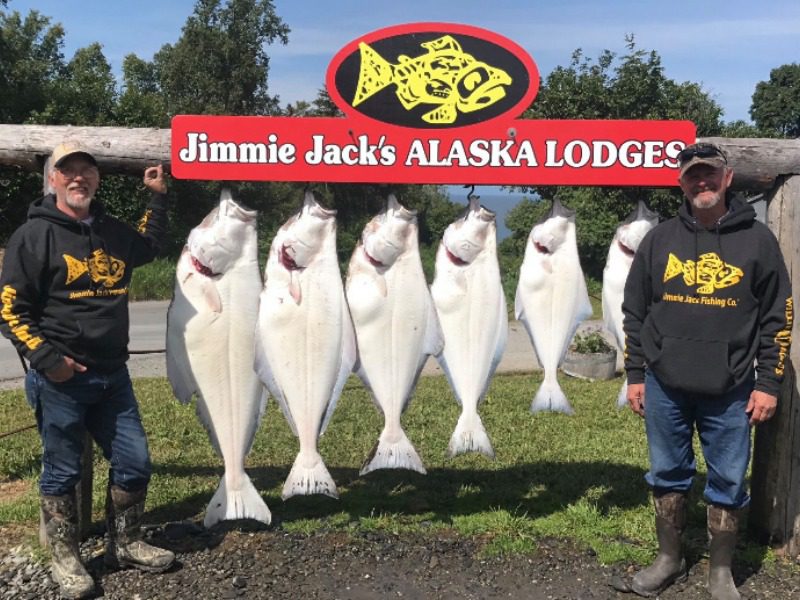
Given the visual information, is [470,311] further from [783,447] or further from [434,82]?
[783,447]

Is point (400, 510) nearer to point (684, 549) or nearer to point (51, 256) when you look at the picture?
point (684, 549)

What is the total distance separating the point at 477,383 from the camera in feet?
11.6

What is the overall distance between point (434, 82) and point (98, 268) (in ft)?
5.62

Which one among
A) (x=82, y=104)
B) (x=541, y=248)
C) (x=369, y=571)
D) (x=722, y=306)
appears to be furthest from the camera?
(x=82, y=104)

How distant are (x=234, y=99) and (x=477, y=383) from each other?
3244 cm

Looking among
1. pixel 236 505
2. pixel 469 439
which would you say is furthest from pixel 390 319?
pixel 236 505

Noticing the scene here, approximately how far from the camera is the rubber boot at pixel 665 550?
3.53 metres

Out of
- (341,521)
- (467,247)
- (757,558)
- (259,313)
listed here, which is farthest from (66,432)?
(757,558)

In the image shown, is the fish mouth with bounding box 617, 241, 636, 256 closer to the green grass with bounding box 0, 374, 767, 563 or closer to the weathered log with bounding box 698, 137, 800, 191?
the weathered log with bounding box 698, 137, 800, 191

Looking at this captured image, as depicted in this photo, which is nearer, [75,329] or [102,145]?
[75,329]

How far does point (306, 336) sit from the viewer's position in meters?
3.38

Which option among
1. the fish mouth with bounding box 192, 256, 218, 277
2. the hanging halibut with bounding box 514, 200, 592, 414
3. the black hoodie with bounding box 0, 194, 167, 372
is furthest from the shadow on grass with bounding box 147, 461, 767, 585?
the fish mouth with bounding box 192, 256, 218, 277

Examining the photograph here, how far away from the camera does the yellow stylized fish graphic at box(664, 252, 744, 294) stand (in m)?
3.11

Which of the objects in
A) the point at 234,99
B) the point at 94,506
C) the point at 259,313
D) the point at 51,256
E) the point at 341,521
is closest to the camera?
the point at 51,256
